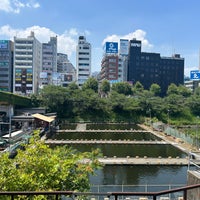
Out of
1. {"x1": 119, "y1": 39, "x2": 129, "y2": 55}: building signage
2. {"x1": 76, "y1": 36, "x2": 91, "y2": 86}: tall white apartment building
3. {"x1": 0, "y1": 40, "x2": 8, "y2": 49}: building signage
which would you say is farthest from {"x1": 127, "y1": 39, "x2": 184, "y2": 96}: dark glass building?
{"x1": 0, "y1": 40, "x2": 8, "y2": 49}: building signage

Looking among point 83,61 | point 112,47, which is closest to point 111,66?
point 112,47

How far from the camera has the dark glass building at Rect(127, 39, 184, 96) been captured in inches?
4525

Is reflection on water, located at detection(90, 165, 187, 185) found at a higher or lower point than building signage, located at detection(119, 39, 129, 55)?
lower

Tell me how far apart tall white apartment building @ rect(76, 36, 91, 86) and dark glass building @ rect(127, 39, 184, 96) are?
59.4ft

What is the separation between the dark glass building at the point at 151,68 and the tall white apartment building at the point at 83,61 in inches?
713

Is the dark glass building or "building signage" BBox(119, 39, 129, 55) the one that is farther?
the dark glass building

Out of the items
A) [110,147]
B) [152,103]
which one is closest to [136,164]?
[110,147]

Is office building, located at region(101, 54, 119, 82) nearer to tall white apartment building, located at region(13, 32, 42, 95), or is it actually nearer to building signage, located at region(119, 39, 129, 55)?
building signage, located at region(119, 39, 129, 55)

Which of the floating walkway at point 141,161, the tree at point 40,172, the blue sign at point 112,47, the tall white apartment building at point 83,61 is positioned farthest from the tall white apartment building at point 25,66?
the tree at point 40,172

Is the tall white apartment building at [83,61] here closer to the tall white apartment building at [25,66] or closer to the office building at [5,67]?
the tall white apartment building at [25,66]

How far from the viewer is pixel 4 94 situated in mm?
52531

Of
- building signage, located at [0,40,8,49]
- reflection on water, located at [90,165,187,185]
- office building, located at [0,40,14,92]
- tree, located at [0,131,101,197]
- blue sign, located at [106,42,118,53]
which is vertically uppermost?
blue sign, located at [106,42,118,53]

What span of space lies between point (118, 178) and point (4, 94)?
37.4 meters

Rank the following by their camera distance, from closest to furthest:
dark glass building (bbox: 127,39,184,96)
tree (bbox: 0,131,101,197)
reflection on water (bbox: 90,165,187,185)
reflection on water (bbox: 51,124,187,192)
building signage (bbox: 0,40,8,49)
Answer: tree (bbox: 0,131,101,197) < reflection on water (bbox: 51,124,187,192) < reflection on water (bbox: 90,165,187,185) < building signage (bbox: 0,40,8,49) < dark glass building (bbox: 127,39,184,96)
